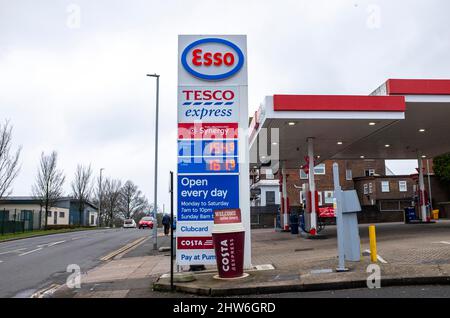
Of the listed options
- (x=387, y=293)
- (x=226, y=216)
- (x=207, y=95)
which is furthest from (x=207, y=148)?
(x=387, y=293)

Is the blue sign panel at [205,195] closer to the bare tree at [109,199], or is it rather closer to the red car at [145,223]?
the red car at [145,223]

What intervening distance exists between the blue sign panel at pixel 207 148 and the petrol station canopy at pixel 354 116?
19.2 ft

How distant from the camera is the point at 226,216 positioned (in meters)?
9.01

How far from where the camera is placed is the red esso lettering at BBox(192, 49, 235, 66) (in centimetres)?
1080

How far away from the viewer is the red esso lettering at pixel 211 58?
10.8 meters

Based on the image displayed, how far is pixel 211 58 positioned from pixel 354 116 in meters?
7.24

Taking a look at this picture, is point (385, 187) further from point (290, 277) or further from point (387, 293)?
point (387, 293)

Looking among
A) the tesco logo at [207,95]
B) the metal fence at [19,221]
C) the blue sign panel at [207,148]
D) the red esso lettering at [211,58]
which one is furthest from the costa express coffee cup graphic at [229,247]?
the metal fence at [19,221]

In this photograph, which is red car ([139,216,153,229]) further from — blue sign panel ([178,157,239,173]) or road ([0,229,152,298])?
blue sign panel ([178,157,239,173])

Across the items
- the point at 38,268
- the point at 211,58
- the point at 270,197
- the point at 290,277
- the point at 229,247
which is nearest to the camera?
the point at 290,277

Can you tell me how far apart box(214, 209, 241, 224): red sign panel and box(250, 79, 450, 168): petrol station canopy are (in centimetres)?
752

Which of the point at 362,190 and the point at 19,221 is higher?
the point at 362,190
